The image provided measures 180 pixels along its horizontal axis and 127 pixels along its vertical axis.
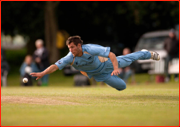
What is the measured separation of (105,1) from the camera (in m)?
29.1

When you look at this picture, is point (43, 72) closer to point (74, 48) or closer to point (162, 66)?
point (74, 48)

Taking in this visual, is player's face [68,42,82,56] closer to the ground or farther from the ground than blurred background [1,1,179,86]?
closer to the ground

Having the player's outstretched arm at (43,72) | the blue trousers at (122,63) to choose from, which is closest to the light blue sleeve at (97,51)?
the player's outstretched arm at (43,72)

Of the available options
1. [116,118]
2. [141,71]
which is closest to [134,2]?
[141,71]

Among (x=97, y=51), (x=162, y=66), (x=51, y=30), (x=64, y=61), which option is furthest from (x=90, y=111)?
(x=51, y=30)

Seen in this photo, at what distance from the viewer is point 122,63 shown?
1001 cm

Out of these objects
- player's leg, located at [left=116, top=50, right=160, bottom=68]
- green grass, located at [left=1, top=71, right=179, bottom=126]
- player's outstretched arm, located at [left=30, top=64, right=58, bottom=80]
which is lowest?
green grass, located at [left=1, top=71, right=179, bottom=126]

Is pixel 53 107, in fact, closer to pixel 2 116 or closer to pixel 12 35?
pixel 2 116

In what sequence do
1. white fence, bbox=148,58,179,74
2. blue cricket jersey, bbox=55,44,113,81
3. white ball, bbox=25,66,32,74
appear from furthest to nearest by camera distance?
1. white fence, bbox=148,58,179,74
2. white ball, bbox=25,66,32,74
3. blue cricket jersey, bbox=55,44,113,81

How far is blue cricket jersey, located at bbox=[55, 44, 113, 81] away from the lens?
871cm

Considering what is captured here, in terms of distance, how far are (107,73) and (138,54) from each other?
1184 millimetres

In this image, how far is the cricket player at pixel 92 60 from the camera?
8.62 metres

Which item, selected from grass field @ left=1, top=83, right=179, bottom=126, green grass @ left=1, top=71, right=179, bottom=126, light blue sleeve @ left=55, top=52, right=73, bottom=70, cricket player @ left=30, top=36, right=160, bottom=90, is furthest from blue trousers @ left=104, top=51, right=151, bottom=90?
light blue sleeve @ left=55, top=52, right=73, bottom=70

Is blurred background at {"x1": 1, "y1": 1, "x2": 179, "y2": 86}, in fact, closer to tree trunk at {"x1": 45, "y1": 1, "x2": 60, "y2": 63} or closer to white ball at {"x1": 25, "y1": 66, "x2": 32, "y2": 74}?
tree trunk at {"x1": 45, "y1": 1, "x2": 60, "y2": 63}
